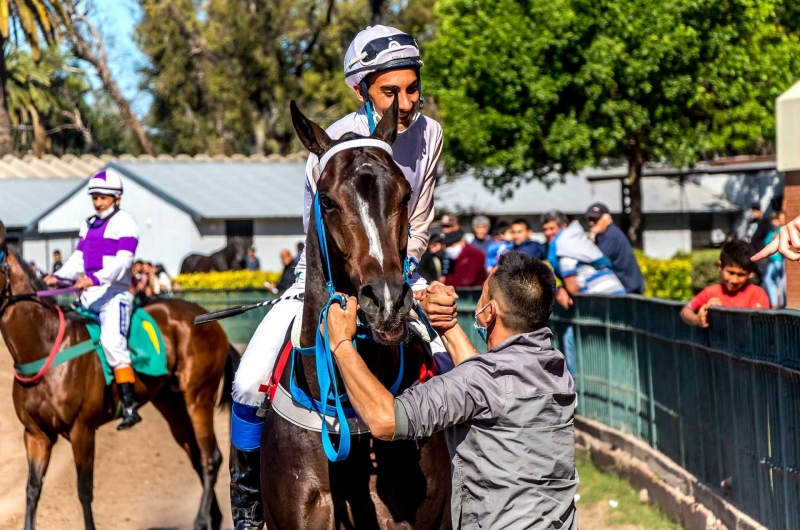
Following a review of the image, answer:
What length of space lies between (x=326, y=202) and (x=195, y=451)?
701 cm

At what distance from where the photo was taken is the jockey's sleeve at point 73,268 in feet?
33.8

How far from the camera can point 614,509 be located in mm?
8969

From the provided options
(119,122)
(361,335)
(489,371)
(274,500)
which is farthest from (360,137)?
(119,122)

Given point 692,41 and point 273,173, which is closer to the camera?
point 692,41

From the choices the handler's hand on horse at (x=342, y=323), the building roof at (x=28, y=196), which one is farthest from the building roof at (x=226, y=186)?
the handler's hand on horse at (x=342, y=323)

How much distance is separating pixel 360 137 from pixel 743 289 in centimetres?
460

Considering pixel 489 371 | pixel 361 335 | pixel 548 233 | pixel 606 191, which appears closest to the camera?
pixel 489 371

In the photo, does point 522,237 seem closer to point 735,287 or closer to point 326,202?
point 735,287

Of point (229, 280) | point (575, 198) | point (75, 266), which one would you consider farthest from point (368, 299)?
point (575, 198)

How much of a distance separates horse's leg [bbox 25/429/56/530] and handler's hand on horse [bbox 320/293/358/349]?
6.15 metres

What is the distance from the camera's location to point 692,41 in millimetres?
28281

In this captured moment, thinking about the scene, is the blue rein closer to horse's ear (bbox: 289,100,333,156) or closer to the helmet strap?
horse's ear (bbox: 289,100,333,156)

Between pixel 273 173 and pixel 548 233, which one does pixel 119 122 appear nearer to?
pixel 273 173

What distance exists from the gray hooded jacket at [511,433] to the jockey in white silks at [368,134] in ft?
3.52
